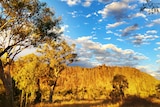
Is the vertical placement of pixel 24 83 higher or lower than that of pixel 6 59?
lower

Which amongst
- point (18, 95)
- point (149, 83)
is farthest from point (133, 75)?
point (18, 95)

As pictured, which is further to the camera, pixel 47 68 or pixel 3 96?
pixel 47 68

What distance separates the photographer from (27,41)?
2462 centimetres

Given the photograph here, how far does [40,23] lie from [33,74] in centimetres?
610

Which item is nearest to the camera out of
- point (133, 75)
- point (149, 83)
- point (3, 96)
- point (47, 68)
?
point (3, 96)

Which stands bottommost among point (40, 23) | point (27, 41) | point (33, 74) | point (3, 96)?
point (3, 96)

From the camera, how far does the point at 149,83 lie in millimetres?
179125

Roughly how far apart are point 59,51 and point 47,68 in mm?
3845

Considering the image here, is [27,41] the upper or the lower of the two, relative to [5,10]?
lower

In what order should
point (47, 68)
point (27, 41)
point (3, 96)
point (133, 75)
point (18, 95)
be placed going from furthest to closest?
point (133, 75) < point (47, 68) < point (18, 95) < point (3, 96) < point (27, 41)

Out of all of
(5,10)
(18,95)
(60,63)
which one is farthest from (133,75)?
(5,10)

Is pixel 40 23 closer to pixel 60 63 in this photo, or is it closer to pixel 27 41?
pixel 27 41

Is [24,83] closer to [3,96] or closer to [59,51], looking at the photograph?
[3,96]

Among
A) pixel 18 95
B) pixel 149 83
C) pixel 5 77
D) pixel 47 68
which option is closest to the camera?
pixel 5 77
